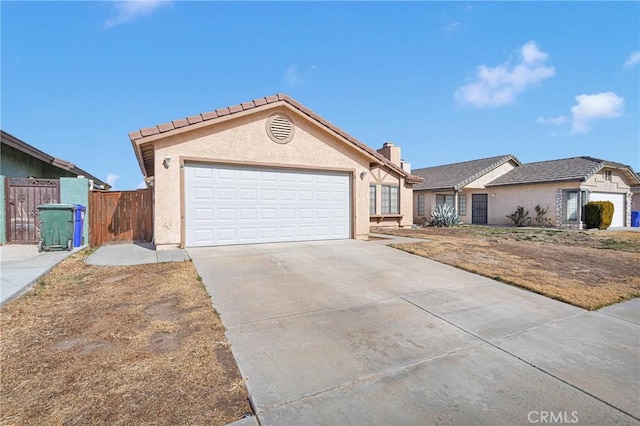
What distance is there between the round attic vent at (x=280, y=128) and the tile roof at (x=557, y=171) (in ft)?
62.3

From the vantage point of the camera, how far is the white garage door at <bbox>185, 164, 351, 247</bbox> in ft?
30.6

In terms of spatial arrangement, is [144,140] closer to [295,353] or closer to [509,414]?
[295,353]

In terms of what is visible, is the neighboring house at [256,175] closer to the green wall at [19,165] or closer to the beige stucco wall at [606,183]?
the green wall at [19,165]

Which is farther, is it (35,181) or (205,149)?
(35,181)

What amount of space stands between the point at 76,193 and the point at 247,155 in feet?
19.1

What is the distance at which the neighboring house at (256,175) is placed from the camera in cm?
901

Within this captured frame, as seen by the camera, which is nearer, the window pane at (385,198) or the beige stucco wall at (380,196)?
the beige stucco wall at (380,196)

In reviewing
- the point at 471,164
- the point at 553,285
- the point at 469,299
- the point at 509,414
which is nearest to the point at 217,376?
the point at 509,414

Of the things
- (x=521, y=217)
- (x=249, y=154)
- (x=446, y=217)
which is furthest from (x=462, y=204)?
(x=249, y=154)

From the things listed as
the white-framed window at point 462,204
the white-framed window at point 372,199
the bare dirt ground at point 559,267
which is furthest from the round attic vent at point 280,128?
the white-framed window at point 462,204

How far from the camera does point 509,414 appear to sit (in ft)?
8.00

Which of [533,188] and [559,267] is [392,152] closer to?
[533,188]

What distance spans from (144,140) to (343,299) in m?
7.13

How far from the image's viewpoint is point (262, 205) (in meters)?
10.1
